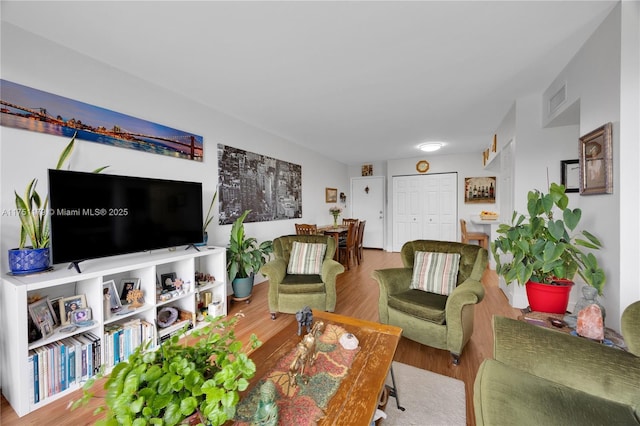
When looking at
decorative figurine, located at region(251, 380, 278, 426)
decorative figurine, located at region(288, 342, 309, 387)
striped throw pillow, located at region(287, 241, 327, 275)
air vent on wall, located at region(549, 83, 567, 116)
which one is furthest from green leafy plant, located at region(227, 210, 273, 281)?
air vent on wall, located at region(549, 83, 567, 116)

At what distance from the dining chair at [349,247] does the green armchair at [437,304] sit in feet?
6.91

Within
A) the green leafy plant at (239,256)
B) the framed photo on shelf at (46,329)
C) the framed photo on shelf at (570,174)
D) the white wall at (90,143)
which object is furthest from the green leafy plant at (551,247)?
the framed photo on shelf at (46,329)

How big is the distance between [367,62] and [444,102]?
1.34 m

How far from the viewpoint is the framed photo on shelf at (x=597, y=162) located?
5.47 ft

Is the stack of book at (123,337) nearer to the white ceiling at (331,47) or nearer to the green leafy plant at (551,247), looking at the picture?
the white ceiling at (331,47)

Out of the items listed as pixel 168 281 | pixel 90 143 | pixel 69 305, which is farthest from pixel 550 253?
pixel 90 143

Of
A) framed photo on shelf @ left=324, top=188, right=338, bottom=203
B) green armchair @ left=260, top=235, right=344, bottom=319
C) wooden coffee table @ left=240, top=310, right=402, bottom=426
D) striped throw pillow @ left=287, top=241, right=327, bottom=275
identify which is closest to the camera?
wooden coffee table @ left=240, top=310, right=402, bottom=426

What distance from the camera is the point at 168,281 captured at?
94.5 inches

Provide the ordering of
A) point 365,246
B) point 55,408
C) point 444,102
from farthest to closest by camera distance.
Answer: point 365,246 < point 444,102 < point 55,408

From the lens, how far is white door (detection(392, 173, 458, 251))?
594 centimetres

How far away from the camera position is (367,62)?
2.13m

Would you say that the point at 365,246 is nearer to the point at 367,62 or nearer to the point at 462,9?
the point at 367,62

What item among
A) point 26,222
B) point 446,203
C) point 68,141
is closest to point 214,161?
point 68,141

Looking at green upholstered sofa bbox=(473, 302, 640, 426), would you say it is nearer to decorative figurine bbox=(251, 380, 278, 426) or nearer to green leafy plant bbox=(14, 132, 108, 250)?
decorative figurine bbox=(251, 380, 278, 426)
